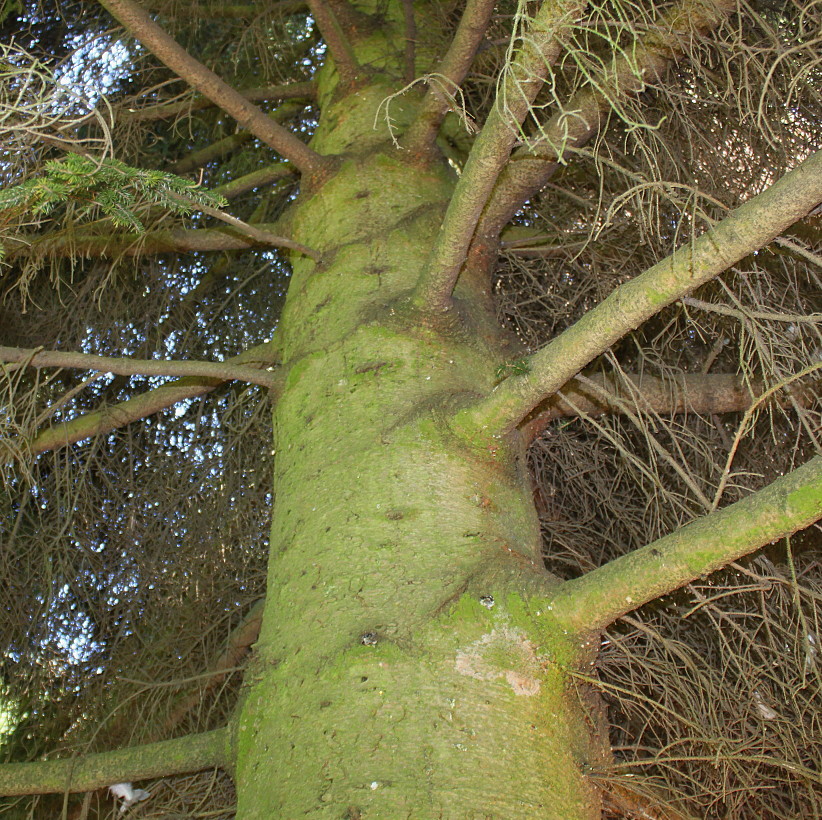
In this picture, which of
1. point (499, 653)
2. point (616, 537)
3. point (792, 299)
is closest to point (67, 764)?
point (499, 653)

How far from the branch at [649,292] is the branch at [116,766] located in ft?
2.75

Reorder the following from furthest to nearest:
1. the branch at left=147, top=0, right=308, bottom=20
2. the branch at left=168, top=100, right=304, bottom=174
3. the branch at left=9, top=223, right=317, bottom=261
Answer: the branch at left=168, top=100, right=304, bottom=174 → the branch at left=147, top=0, right=308, bottom=20 → the branch at left=9, top=223, right=317, bottom=261

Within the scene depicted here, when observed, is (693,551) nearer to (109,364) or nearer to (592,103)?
(592,103)

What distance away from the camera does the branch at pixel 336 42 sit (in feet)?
8.30

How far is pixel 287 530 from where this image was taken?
1747mm

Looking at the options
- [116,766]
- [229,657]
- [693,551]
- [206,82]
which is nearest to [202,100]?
[206,82]

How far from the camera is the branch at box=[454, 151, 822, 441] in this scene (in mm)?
1372

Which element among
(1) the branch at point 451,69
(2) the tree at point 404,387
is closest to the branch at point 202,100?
(2) the tree at point 404,387

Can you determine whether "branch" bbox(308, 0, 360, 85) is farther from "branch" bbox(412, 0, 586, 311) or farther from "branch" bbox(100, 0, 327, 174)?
"branch" bbox(412, 0, 586, 311)

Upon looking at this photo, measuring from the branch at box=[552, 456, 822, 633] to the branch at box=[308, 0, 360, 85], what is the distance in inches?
76.4

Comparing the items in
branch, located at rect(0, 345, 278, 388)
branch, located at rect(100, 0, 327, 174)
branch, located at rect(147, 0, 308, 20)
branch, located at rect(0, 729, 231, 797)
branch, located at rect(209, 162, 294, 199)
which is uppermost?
branch, located at rect(147, 0, 308, 20)

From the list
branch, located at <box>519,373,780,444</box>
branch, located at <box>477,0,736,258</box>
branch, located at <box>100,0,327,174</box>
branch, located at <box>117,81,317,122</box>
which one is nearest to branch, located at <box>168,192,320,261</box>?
branch, located at <box>100,0,327,174</box>

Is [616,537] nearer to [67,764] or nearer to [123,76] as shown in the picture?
[67,764]

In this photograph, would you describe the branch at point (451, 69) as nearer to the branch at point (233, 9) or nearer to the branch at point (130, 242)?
the branch at point (130, 242)
